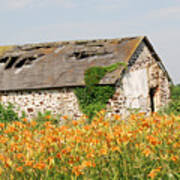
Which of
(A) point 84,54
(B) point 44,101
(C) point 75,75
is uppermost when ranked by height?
(A) point 84,54

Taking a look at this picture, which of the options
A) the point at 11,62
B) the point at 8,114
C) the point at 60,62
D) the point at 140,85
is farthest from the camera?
the point at 11,62

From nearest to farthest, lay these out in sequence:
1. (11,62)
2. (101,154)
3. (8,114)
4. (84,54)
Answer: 1. (101,154)
2. (8,114)
3. (84,54)
4. (11,62)

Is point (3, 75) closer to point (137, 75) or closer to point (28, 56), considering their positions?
point (28, 56)

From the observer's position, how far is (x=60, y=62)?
57.1 ft

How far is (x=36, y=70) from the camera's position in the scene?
1769 cm

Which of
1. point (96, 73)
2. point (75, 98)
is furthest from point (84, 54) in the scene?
point (75, 98)

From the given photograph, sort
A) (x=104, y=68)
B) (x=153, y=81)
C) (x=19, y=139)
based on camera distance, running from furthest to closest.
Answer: (x=153, y=81) → (x=104, y=68) → (x=19, y=139)

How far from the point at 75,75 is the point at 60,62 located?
1.81 m

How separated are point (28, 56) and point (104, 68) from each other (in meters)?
5.38

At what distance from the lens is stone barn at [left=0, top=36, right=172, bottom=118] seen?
51.1ft

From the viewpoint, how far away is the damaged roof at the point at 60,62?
52.3 feet

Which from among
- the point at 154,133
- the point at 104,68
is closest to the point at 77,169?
the point at 154,133

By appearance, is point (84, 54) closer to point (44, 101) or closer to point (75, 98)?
Answer: point (75, 98)

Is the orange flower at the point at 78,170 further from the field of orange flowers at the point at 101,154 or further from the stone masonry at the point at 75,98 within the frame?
the stone masonry at the point at 75,98
